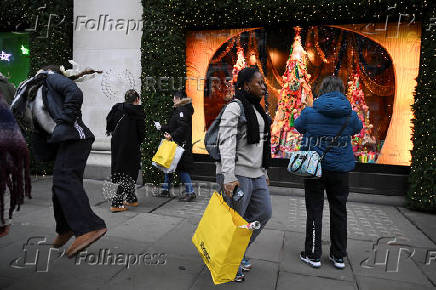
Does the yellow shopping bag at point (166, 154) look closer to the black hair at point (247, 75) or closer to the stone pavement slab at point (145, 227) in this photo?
the stone pavement slab at point (145, 227)

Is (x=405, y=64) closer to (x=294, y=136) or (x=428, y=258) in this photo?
(x=294, y=136)

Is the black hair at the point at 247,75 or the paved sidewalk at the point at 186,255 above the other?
the black hair at the point at 247,75

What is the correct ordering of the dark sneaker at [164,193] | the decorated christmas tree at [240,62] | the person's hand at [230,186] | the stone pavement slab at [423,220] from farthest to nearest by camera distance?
the decorated christmas tree at [240,62], the dark sneaker at [164,193], the stone pavement slab at [423,220], the person's hand at [230,186]

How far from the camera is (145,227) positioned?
471 centimetres

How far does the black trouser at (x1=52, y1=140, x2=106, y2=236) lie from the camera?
10.4 feet

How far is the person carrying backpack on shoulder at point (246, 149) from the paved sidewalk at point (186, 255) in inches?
21.2

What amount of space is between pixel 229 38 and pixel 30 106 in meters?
5.45

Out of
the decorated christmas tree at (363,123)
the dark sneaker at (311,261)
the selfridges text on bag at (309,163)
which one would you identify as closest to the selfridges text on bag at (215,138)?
the selfridges text on bag at (309,163)

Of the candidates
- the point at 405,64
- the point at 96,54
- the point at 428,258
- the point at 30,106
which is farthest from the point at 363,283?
the point at 96,54

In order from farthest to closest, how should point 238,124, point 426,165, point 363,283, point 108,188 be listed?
point 108,188 → point 426,165 → point 363,283 → point 238,124

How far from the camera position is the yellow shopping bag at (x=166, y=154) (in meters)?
5.85

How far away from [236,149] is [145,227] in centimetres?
225

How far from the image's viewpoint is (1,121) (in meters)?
2.29

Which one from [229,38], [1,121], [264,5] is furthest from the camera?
[229,38]
